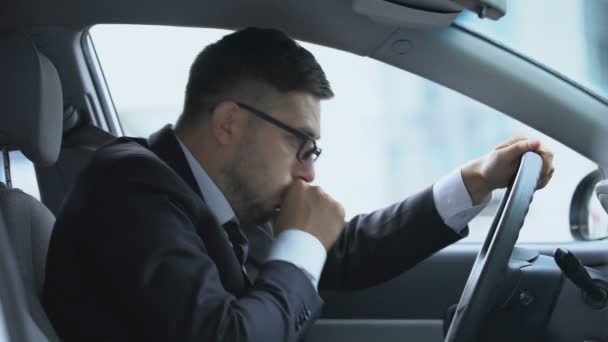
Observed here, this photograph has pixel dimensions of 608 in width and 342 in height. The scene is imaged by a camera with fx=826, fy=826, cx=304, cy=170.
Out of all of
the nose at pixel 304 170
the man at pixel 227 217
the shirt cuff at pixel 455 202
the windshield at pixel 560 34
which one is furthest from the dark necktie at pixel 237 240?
the windshield at pixel 560 34

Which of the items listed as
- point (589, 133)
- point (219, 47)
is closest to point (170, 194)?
point (219, 47)

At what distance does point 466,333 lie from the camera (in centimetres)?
124

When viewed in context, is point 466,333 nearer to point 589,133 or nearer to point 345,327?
point 589,133

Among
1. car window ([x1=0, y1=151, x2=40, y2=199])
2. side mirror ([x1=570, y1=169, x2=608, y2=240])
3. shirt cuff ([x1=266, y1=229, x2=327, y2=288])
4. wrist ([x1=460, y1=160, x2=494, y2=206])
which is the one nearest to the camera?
shirt cuff ([x1=266, y1=229, x2=327, y2=288])

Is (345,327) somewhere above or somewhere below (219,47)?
below

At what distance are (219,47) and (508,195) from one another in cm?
69

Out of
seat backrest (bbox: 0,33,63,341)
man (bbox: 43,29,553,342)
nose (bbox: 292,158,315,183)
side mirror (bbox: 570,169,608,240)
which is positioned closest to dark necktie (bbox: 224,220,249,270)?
man (bbox: 43,29,553,342)

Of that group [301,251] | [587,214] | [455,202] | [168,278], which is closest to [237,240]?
[301,251]

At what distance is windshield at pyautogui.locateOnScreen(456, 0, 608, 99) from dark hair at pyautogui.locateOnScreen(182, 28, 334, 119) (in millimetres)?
358

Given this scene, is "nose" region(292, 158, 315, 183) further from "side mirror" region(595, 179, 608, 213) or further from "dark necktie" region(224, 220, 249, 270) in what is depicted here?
"side mirror" region(595, 179, 608, 213)

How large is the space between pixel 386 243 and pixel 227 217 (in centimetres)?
47

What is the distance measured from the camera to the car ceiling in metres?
1.78

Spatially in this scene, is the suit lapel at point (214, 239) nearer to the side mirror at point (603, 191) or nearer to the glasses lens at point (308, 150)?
the glasses lens at point (308, 150)

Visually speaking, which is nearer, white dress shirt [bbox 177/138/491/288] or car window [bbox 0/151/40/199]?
white dress shirt [bbox 177/138/491/288]
